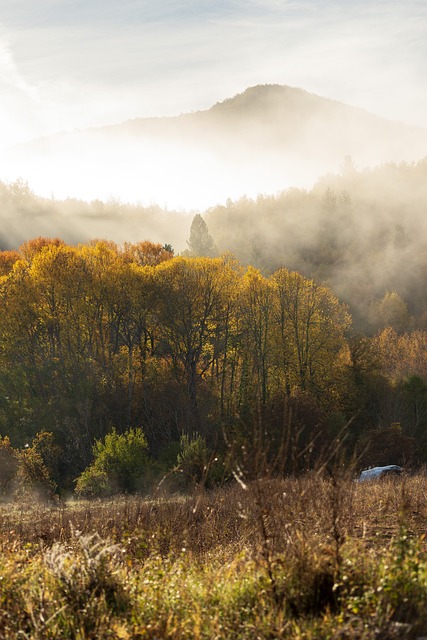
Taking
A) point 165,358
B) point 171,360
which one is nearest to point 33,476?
point 165,358

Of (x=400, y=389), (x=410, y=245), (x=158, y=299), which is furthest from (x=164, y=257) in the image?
(x=410, y=245)

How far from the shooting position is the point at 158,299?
48000mm

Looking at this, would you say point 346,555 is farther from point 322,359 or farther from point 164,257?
point 164,257

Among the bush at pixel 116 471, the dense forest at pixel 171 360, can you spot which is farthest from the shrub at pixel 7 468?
the bush at pixel 116 471

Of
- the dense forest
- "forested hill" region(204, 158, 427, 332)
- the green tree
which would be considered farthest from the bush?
the green tree

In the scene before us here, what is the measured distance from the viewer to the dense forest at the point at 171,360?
144 feet

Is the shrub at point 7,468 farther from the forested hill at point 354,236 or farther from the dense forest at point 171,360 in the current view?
the forested hill at point 354,236

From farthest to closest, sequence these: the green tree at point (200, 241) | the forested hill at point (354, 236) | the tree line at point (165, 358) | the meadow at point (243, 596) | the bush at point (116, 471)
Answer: the forested hill at point (354, 236), the green tree at point (200, 241), the tree line at point (165, 358), the bush at point (116, 471), the meadow at point (243, 596)

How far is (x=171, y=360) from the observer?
162ft

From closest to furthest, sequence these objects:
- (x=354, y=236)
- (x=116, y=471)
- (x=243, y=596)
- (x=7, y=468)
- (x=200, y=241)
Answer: (x=243, y=596) < (x=116, y=471) < (x=7, y=468) < (x=200, y=241) < (x=354, y=236)

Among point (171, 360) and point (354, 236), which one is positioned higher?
point (354, 236)

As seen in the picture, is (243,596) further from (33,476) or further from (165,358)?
(165,358)

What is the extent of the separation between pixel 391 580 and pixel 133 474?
29581mm

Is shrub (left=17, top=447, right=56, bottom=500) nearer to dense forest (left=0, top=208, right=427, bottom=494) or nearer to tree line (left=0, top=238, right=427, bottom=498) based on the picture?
dense forest (left=0, top=208, right=427, bottom=494)
